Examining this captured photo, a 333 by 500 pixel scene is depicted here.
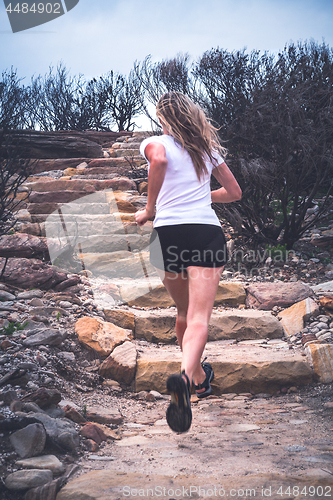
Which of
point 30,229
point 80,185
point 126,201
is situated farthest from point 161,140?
point 80,185

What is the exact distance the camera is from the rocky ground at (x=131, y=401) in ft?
5.06

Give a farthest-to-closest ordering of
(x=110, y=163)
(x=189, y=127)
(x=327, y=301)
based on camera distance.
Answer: (x=110, y=163)
(x=327, y=301)
(x=189, y=127)

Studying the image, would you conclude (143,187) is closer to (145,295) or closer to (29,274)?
(145,295)

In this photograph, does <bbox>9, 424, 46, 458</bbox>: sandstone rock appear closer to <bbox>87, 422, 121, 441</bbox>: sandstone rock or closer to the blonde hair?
<bbox>87, 422, 121, 441</bbox>: sandstone rock

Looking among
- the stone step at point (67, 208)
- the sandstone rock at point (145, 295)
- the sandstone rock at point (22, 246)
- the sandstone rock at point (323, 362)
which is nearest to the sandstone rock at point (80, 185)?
the stone step at point (67, 208)

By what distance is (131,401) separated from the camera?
2.70 metres

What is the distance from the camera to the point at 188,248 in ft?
5.75

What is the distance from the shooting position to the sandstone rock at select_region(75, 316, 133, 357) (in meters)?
3.01

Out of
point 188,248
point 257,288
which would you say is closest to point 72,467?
point 188,248

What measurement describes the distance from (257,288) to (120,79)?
16.7 m

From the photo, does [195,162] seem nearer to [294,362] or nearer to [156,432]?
[156,432]

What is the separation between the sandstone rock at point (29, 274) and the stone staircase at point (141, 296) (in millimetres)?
462

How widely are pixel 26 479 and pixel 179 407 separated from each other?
0.66 metres

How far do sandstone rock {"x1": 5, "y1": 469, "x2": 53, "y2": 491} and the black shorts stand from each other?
107 centimetres
